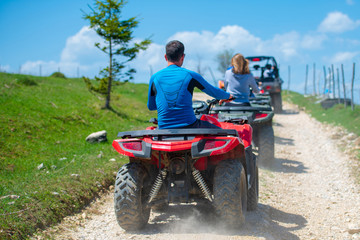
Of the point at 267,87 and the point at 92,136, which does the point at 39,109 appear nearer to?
the point at 92,136

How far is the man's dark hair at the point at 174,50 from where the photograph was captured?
415cm

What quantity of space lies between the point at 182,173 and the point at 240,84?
3811 millimetres

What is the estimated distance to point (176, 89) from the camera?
13.3ft

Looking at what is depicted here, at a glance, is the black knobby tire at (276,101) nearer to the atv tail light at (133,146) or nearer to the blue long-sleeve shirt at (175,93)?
the blue long-sleeve shirt at (175,93)

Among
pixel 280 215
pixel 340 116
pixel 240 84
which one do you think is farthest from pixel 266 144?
pixel 340 116

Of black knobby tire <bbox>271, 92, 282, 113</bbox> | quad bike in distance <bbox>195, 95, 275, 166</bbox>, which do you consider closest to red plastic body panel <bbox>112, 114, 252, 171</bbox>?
quad bike in distance <bbox>195, 95, 275, 166</bbox>

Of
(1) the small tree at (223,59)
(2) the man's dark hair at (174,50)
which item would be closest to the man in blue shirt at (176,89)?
(2) the man's dark hair at (174,50)

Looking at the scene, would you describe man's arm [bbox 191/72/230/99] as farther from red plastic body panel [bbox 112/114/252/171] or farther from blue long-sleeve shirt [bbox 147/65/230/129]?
red plastic body panel [bbox 112/114/252/171]

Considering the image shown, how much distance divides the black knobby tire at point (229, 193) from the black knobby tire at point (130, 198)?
0.79 m

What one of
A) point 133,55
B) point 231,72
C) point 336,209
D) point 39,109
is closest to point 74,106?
point 39,109

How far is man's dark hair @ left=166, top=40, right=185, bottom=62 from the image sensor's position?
163 inches

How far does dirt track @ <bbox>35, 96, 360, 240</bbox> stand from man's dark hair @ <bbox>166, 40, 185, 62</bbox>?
1870 mm

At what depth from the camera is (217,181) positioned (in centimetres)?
391

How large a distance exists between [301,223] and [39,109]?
32.4 ft
